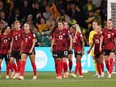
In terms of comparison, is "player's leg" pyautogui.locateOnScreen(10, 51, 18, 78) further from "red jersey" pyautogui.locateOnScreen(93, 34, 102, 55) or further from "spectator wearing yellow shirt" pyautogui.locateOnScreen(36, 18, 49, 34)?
"spectator wearing yellow shirt" pyautogui.locateOnScreen(36, 18, 49, 34)

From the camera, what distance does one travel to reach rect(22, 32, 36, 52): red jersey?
22.1 meters

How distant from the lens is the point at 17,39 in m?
23.1

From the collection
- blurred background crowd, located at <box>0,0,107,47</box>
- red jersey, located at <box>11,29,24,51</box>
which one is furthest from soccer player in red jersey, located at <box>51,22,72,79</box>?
blurred background crowd, located at <box>0,0,107,47</box>

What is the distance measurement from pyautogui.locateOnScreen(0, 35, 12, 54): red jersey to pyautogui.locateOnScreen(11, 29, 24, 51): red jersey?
504 mm

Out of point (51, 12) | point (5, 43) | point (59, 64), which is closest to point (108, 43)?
point (59, 64)

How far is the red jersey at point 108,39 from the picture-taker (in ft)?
75.3

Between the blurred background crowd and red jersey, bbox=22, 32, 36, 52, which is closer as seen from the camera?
red jersey, bbox=22, 32, 36, 52

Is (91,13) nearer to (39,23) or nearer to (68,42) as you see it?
(39,23)

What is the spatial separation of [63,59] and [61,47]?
0.45 meters

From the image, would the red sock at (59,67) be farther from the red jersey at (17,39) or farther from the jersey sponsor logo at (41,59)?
the jersey sponsor logo at (41,59)

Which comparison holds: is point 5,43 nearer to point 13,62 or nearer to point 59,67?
point 13,62

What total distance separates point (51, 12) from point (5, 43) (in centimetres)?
765

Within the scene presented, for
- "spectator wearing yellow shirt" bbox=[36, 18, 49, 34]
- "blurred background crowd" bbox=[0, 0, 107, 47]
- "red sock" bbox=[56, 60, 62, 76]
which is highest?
"blurred background crowd" bbox=[0, 0, 107, 47]

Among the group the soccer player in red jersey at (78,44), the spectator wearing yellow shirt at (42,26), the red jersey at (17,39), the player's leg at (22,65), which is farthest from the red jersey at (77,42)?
the spectator wearing yellow shirt at (42,26)
